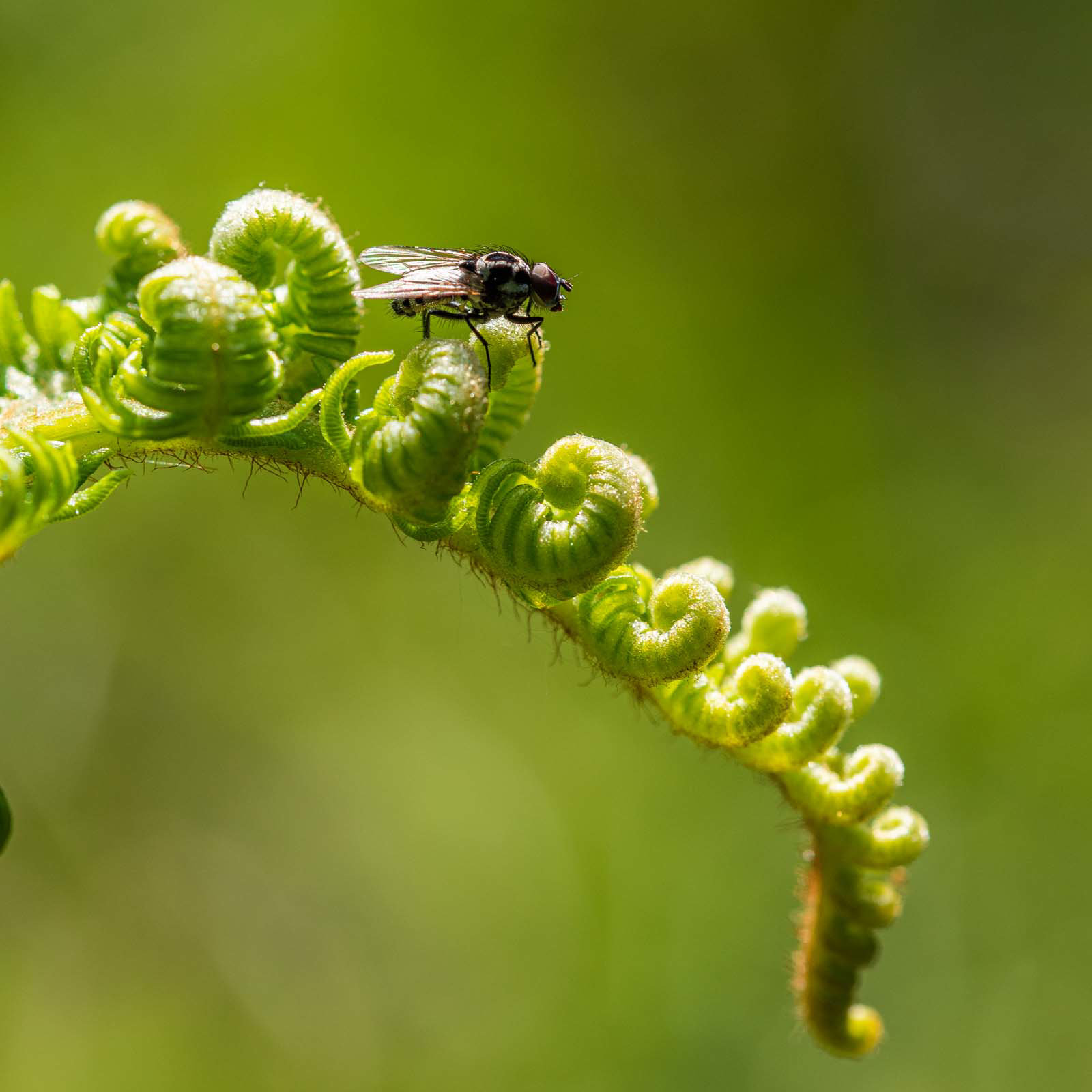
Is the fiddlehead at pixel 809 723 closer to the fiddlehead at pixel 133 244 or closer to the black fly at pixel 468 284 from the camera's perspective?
the black fly at pixel 468 284

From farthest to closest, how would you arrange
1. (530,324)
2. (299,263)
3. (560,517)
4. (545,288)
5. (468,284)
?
(545,288) < (468,284) < (530,324) < (299,263) < (560,517)

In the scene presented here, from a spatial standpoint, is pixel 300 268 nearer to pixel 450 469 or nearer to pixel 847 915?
pixel 450 469

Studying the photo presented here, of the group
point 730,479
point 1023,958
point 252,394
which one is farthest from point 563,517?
point 1023,958

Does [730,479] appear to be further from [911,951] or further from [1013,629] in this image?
[911,951]

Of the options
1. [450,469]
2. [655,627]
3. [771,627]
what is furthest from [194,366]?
[771,627]

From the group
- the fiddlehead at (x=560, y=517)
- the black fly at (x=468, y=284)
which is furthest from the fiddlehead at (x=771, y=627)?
the black fly at (x=468, y=284)

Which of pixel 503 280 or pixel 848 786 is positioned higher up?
pixel 503 280
